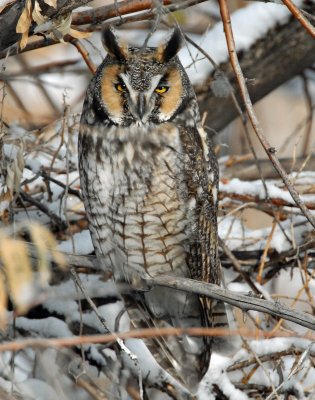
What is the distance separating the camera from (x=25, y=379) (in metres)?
2.79

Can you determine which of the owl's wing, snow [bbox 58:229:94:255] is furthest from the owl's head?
snow [bbox 58:229:94:255]

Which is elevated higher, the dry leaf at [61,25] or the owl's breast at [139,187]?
the dry leaf at [61,25]

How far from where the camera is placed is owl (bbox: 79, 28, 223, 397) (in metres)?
2.48

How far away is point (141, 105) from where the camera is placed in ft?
8.02

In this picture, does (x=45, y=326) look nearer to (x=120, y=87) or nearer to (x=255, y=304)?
(x=120, y=87)

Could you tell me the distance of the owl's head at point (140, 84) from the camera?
2439 millimetres

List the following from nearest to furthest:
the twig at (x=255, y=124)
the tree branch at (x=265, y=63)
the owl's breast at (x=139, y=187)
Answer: the twig at (x=255, y=124) < the owl's breast at (x=139, y=187) < the tree branch at (x=265, y=63)

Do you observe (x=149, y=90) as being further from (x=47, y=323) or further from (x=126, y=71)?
(x=47, y=323)

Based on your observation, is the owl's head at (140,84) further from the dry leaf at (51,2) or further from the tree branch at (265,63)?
the tree branch at (265,63)

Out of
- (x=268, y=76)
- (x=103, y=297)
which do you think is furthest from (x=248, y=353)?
(x=268, y=76)

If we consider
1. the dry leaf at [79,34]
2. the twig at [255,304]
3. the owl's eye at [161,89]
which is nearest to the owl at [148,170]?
the owl's eye at [161,89]

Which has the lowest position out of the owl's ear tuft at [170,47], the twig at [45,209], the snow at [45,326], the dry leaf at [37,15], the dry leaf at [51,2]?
the snow at [45,326]

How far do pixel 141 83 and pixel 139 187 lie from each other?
1.09 ft

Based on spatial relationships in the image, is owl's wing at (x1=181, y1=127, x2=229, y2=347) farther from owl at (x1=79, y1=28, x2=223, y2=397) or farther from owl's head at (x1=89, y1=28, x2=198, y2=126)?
owl's head at (x1=89, y1=28, x2=198, y2=126)
